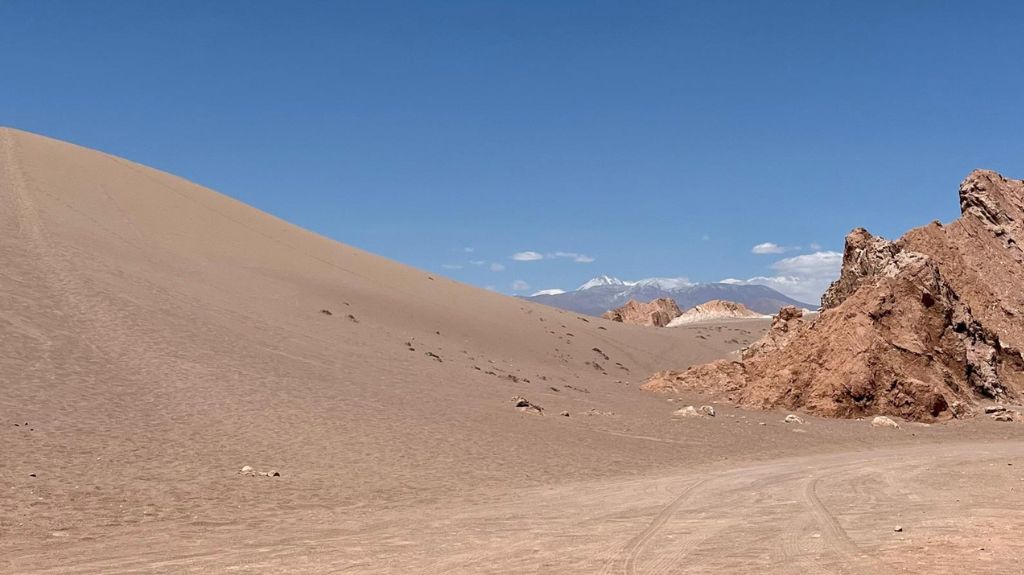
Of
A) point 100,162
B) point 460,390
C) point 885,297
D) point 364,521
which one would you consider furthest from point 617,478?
point 100,162

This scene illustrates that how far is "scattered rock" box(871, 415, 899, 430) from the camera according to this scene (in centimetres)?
2236

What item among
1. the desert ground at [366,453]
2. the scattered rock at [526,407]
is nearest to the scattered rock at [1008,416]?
the desert ground at [366,453]

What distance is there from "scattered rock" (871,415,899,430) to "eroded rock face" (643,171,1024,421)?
43.4 inches

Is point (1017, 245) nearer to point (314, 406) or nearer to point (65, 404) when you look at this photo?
point (314, 406)

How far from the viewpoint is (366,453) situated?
15.3 m

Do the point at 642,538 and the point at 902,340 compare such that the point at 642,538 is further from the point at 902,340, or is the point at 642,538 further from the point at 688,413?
the point at 902,340

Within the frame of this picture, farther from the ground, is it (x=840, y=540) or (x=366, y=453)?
(x=366, y=453)

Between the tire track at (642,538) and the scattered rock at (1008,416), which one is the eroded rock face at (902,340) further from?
the tire track at (642,538)

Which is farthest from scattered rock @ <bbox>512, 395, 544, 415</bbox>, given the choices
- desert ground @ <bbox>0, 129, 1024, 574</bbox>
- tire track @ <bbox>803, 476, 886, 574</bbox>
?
tire track @ <bbox>803, 476, 886, 574</bbox>

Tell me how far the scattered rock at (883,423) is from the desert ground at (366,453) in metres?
0.41

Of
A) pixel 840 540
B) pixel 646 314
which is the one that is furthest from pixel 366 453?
pixel 646 314

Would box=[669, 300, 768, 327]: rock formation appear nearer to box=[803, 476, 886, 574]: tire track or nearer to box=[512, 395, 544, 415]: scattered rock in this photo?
box=[512, 395, 544, 415]: scattered rock

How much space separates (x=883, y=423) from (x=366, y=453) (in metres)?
15.2

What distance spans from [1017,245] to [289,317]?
29232 mm
